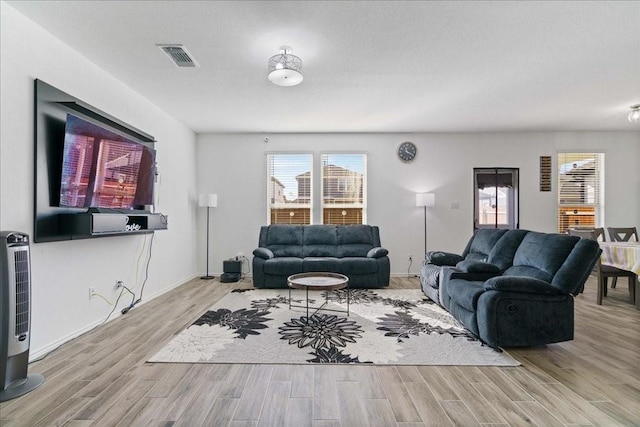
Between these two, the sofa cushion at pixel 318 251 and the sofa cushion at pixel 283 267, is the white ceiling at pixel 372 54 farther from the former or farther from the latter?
the sofa cushion at pixel 283 267

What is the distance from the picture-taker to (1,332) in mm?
1942

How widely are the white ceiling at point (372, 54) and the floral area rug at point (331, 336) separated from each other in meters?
2.69

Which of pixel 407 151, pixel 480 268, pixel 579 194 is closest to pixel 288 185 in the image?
pixel 407 151

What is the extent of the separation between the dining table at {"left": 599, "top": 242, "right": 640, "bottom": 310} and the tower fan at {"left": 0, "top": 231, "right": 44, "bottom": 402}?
5.77 meters

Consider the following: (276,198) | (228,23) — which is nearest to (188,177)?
(276,198)

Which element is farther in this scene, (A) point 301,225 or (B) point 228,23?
(A) point 301,225

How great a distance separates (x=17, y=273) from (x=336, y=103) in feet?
12.2

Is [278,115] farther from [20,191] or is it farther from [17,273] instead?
[17,273]

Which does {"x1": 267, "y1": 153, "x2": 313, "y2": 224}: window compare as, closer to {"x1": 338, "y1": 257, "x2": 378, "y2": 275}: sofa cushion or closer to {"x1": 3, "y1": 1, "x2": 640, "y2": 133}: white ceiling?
{"x1": 3, "y1": 1, "x2": 640, "y2": 133}: white ceiling

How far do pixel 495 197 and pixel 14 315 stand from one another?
22.2ft

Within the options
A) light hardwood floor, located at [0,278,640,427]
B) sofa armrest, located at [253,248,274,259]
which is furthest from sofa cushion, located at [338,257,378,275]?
→ light hardwood floor, located at [0,278,640,427]

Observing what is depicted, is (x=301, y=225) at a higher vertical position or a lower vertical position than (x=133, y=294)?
higher

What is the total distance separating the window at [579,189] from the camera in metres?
5.90

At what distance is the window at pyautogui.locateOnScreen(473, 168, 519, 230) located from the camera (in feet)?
19.7
